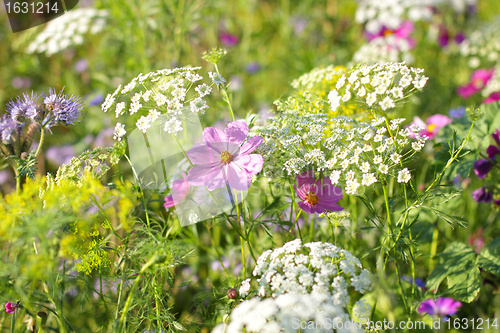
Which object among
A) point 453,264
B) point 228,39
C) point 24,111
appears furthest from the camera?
point 228,39

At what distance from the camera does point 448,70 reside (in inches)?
147

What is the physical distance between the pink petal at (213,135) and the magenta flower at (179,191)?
0.18 metres

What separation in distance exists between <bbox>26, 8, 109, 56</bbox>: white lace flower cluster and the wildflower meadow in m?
0.02

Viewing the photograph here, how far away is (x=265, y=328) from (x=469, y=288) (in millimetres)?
1091

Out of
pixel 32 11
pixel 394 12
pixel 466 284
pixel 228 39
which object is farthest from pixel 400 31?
pixel 32 11

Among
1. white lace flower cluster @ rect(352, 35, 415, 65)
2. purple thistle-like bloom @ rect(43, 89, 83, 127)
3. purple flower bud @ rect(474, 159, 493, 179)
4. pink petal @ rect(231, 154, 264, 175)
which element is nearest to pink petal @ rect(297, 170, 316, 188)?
pink petal @ rect(231, 154, 264, 175)

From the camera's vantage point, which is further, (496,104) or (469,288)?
(496,104)

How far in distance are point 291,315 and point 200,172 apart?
0.61m

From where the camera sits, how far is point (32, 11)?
15.1ft

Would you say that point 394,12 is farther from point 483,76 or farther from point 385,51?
point 483,76

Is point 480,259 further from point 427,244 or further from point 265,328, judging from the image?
point 265,328

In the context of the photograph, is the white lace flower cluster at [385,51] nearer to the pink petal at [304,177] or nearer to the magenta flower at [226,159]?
the pink petal at [304,177]

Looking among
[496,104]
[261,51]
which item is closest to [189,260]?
[496,104]

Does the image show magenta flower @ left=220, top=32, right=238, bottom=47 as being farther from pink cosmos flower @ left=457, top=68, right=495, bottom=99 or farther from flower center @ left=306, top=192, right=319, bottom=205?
flower center @ left=306, top=192, right=319, bottom=205
